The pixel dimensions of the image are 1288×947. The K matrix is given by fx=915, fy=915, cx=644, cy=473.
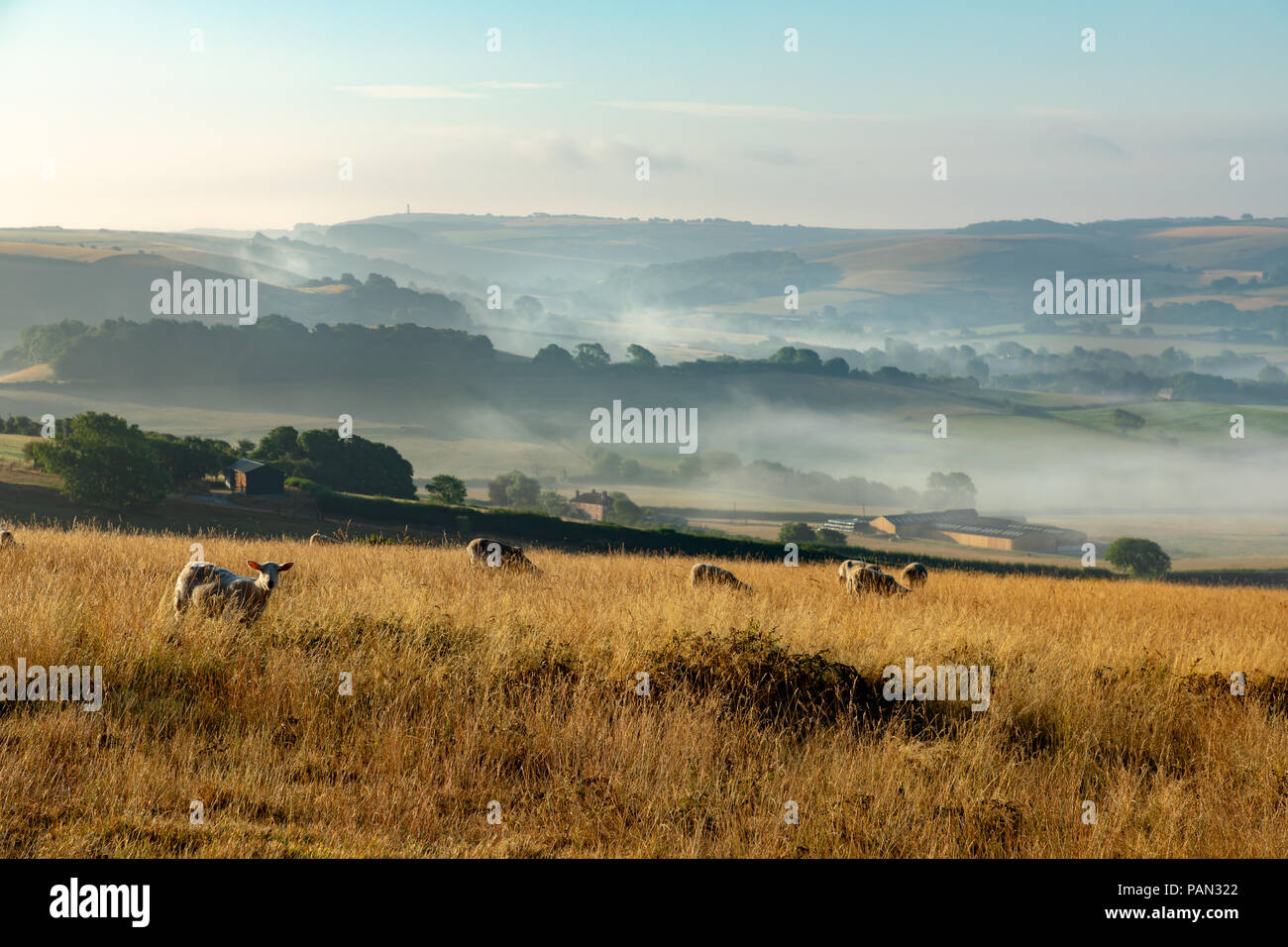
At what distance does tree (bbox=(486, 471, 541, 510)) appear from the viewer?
16362 centimetres

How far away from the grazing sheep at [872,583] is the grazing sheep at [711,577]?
2223 mm

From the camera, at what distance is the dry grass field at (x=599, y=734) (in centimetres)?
654

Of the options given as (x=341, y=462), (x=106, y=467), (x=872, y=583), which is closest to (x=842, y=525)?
(x=341, y=462)

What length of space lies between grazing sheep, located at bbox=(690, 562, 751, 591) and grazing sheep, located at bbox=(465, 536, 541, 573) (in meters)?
3.26

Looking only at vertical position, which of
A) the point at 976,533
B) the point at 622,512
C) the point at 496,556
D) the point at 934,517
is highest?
the point at 496,556

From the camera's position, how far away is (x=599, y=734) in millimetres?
8031

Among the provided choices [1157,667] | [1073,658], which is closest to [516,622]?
[1073,658]

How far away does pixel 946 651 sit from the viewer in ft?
36.9

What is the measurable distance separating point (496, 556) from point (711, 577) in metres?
4.64

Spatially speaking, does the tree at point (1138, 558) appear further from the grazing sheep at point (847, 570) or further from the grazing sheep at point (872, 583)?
the grazing sheep at point (872, 583)

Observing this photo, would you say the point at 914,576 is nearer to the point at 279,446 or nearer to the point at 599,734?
the point at 599,734

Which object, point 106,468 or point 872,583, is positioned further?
point 106,468
